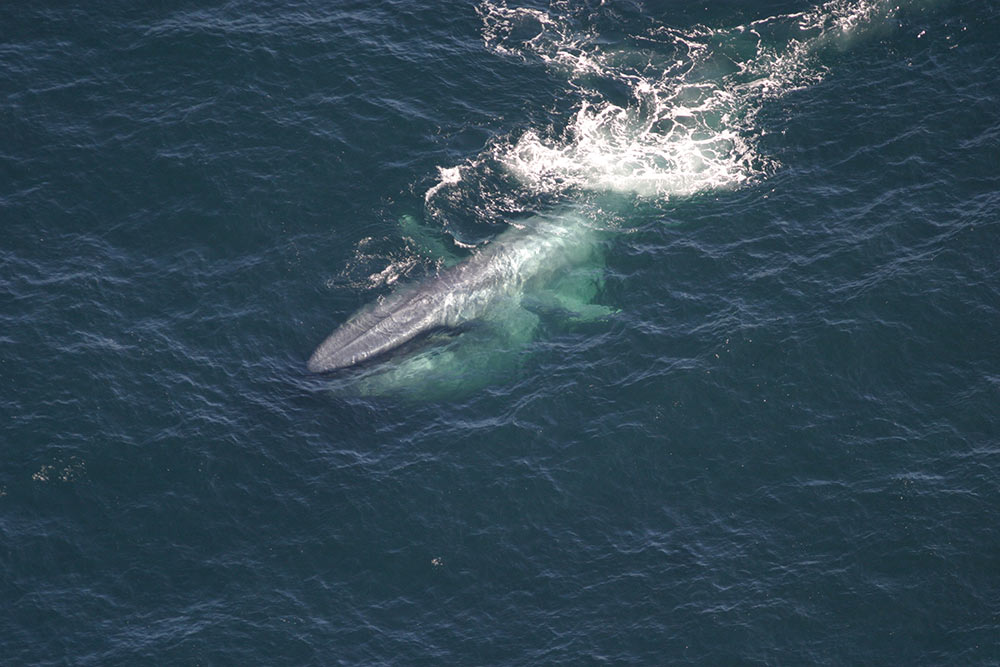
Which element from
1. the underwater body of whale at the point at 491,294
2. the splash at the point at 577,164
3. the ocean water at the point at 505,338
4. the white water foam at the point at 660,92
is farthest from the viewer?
the white water foam at the point at 660,92

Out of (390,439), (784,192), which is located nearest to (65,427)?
(390,439)

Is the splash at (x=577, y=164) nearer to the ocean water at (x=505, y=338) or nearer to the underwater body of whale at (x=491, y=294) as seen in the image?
the underwater body of whale at (x=491, y=294)

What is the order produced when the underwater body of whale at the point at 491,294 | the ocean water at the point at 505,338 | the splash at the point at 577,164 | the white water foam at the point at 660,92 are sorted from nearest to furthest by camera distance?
1. the ocean water at the point at 505,338
2. the underwater body of whale at the point at 491,294
3. the splash at the point at 577,164
4. the white water foam at the point at 660,92

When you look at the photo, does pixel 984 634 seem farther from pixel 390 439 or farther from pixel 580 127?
pixel 580 127

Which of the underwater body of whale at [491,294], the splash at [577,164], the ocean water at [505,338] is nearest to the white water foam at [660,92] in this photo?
the splash at [577,164]

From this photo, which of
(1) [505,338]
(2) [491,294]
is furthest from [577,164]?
(1) [505,338]

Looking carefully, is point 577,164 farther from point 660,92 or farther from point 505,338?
point 505,338

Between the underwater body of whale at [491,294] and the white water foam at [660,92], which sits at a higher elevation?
the white water foam at [660,92]
